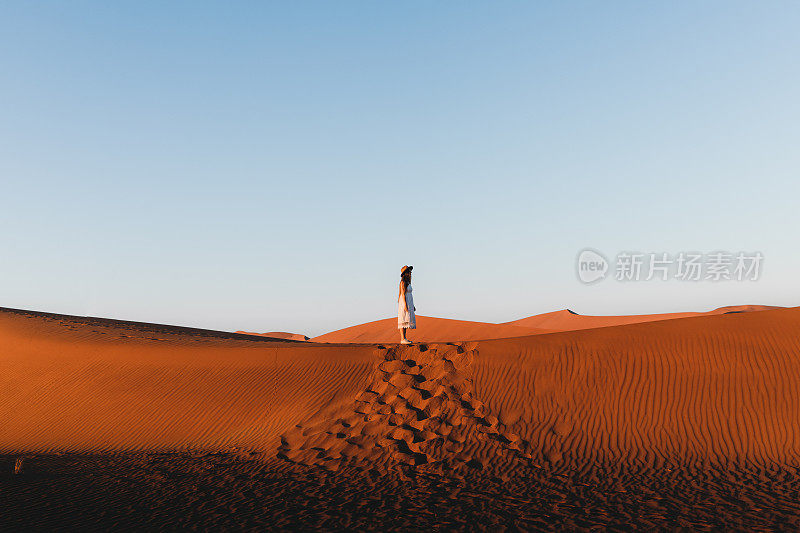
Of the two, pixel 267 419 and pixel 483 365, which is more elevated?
pixel 483 365

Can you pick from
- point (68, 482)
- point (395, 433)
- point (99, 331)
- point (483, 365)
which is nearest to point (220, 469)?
point (68, 482)

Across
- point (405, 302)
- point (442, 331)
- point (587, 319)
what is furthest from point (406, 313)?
point (587, 319)

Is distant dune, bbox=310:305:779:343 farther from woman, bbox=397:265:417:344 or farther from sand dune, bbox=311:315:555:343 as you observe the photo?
woman, bbox=397:265:417:344

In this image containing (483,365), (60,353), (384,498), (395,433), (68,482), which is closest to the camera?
(384,498)

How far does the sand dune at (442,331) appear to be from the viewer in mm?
37188

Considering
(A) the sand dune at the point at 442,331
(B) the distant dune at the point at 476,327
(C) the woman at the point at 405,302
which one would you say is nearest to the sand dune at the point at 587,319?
(B) the distant dune at the point at 476,327

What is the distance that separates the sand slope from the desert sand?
5cm

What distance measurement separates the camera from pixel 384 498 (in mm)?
7988

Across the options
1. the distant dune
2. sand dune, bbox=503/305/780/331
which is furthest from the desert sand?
sand dune, bbox=503/305/780/331

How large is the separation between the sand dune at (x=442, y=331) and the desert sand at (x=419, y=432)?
2059cm

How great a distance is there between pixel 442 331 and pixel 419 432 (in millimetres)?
29051

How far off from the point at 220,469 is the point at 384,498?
11.9ft

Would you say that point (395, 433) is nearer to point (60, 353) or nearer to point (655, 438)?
point (655, 438)

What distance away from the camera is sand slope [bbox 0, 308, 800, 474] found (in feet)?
34.1
